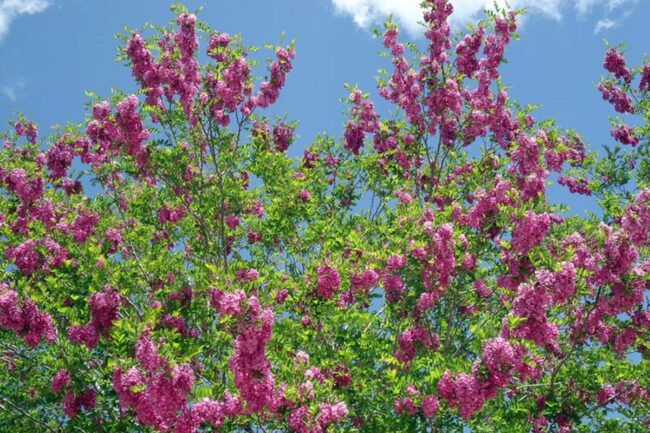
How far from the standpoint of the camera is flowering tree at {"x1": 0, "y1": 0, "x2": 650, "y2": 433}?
771 cm

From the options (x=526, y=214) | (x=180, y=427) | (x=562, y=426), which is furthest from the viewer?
(x=562, y=426)

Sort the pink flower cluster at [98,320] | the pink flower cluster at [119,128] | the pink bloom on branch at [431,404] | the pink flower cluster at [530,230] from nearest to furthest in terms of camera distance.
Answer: the pink bloom on branch at [431,404] → the pink flower cluster at [530,230] → the pink flower cluster at [98,320] → the pink flower cluster at [119,128]

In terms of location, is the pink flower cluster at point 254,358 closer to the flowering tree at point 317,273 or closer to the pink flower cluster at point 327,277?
the flowering tree at point 317,273

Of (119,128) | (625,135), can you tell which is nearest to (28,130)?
(119,128)

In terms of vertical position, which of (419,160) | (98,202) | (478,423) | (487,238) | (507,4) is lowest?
(478,423)

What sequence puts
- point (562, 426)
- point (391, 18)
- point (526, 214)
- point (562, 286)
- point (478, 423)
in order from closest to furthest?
point (562, 286) < point (526, 214) < point (478, 423) < point (562, 426) < point (391, 18)

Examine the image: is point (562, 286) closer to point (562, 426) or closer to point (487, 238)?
point (487, 238)

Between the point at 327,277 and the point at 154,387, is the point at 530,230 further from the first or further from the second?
the point at 154,387

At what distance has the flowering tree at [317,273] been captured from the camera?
771 centimetres

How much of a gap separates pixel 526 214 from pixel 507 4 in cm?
807

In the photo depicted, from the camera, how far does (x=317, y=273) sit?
34.4 ft

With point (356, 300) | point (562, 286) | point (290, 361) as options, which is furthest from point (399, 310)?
point (562, 286)

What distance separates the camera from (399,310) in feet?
38.6

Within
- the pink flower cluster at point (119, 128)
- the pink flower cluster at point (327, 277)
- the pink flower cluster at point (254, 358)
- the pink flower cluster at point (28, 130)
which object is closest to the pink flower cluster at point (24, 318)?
the pink flower cluster at point (254, 358)
